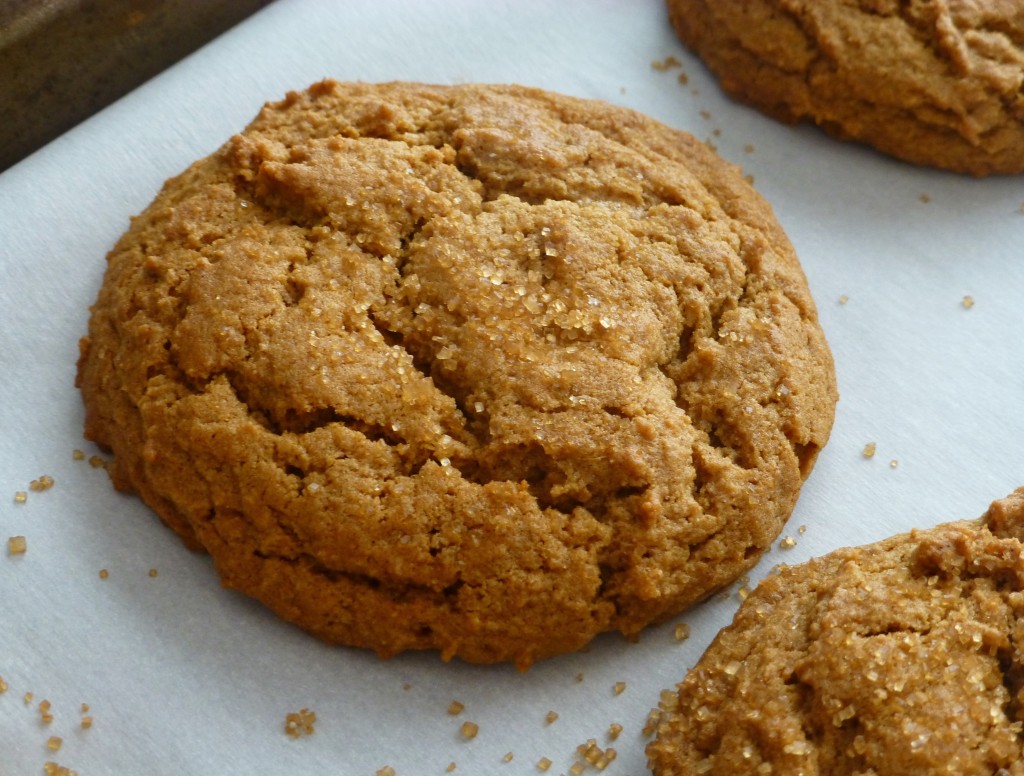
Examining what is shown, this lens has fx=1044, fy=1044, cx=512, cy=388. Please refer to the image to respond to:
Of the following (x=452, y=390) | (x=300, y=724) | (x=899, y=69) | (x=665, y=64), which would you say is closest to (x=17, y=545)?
(x=300, y=724)

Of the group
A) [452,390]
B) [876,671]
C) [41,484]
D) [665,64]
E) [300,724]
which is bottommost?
[300,724]

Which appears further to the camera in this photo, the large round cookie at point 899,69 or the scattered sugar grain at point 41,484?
the large round cookie at point 899,69

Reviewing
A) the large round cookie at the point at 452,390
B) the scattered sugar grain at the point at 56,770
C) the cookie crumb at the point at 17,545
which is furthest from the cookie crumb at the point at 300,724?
the cookie crumb at the point at 17,545

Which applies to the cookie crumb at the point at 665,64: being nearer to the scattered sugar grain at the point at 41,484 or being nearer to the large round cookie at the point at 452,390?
the large round cookie at the point at 452,390

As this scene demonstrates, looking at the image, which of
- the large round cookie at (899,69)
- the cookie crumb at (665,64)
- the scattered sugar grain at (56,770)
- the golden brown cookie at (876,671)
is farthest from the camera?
the cookie crumb at (665,64)

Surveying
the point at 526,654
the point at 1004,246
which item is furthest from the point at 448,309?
the point at 1004,246

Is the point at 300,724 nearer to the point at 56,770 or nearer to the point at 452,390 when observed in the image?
the point at 56,770

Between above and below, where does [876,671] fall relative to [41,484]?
below

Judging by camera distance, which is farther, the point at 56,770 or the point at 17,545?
the point at 17,545
